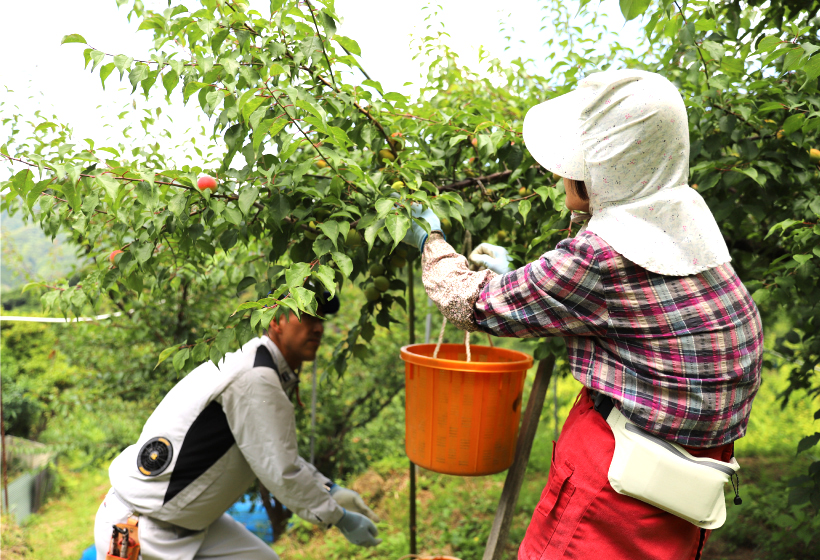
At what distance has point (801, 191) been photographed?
6.03 feet

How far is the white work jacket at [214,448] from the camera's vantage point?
6.54 feet

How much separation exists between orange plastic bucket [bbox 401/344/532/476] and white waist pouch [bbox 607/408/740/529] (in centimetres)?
45

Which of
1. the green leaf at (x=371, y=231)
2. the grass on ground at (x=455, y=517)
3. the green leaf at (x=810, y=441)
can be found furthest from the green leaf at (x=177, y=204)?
the grass on ground at (x=455, y=517)

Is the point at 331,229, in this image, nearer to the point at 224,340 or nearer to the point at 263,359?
the point at 224,340

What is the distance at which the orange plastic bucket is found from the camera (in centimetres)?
157

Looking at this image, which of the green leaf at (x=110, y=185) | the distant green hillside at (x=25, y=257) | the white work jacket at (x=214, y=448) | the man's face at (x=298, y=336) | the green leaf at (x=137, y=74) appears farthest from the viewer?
the distant green hillside at (x=25, y=257)

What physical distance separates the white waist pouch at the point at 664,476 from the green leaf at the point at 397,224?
0.61m

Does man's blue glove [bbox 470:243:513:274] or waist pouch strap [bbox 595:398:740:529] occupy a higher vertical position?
man's blue glove [bbox 470:243:513:274]

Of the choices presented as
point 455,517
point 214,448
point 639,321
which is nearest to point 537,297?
point 639,321

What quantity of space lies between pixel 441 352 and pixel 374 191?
76 centimetres

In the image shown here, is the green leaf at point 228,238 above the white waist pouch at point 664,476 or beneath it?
above

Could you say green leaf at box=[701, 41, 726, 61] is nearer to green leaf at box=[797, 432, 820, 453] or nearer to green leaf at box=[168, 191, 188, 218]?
green leaf at box=[797, 432, 820, 453]

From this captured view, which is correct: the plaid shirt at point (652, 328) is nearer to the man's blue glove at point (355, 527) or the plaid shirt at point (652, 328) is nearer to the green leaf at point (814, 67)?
the green leaf at point (814, 67)

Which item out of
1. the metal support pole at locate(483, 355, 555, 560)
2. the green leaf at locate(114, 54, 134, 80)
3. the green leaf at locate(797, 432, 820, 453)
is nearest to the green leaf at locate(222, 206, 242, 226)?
the green leaf at locate(114, 54, 134, 80)
